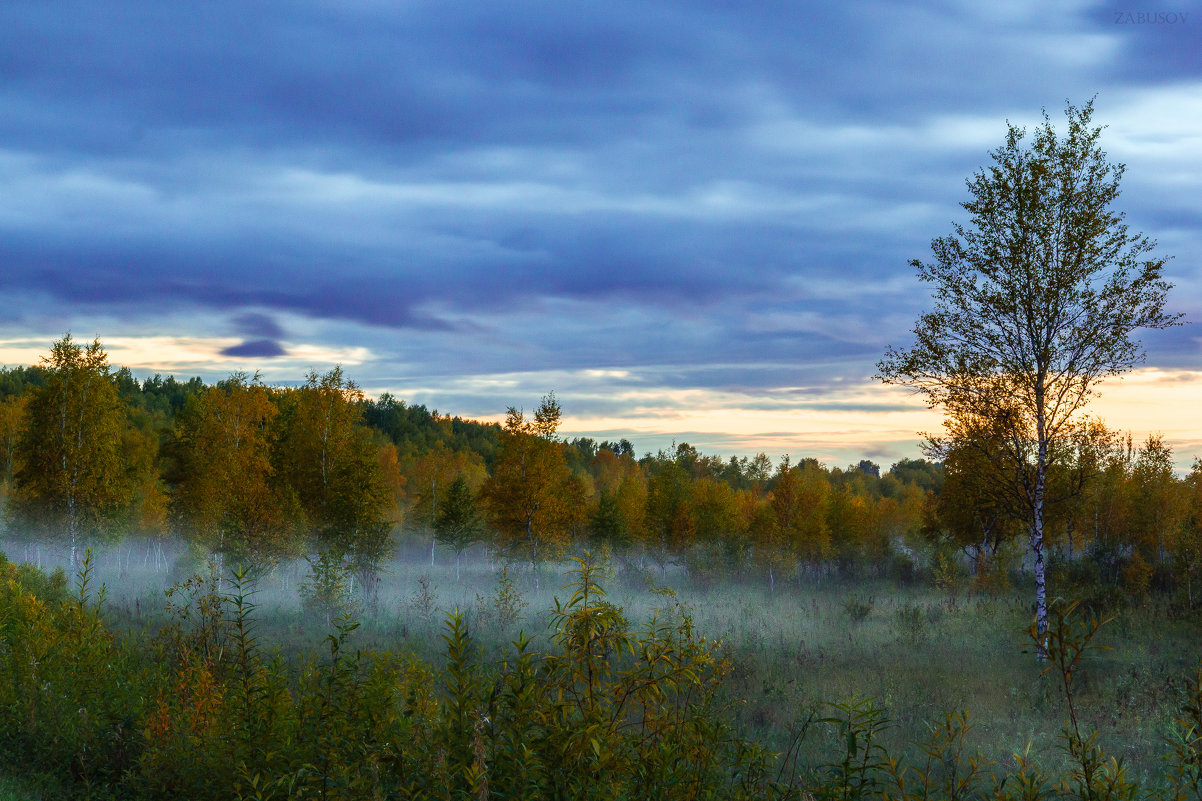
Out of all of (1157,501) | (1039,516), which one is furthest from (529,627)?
(1157,501)

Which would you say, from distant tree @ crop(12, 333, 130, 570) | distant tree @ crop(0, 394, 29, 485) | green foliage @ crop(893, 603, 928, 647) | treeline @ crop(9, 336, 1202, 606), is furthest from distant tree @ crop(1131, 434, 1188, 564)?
distant tree @ crop(0, 394, 29, 485)

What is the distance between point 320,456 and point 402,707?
30814 mm

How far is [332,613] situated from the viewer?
84.4 ft

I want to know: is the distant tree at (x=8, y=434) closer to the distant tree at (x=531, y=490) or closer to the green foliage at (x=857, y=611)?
the distant tree at (x=531, y=490)

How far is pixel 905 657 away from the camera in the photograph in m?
17.0

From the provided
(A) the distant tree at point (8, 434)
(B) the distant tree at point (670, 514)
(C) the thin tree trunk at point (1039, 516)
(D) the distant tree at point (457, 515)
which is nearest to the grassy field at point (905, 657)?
(C) the thin tree trunk at point (1039, 516)

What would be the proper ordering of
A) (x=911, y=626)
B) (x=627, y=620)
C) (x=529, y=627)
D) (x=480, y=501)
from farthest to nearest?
(x=480, y=501)
(x=529, y=627)
(x=911, y=626)
(x=627, y=620)

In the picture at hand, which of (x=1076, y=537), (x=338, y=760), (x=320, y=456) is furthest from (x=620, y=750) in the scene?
(x=1076, y=537)

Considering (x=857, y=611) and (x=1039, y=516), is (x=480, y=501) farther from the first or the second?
(x=1039, y=516)

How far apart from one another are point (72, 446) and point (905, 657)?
33.7 m

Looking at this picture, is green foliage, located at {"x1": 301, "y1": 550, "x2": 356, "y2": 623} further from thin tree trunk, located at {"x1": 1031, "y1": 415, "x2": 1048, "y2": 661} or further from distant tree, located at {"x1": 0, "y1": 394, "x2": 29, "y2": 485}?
distant tree, located at {"x1": 0, "y1": 394, "x2": 29, "y2": 485}

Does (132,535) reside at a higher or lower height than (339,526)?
lower

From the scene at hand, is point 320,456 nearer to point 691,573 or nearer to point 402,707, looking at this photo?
point 691,573

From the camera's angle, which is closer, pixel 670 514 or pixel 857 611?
pixel 857 611
